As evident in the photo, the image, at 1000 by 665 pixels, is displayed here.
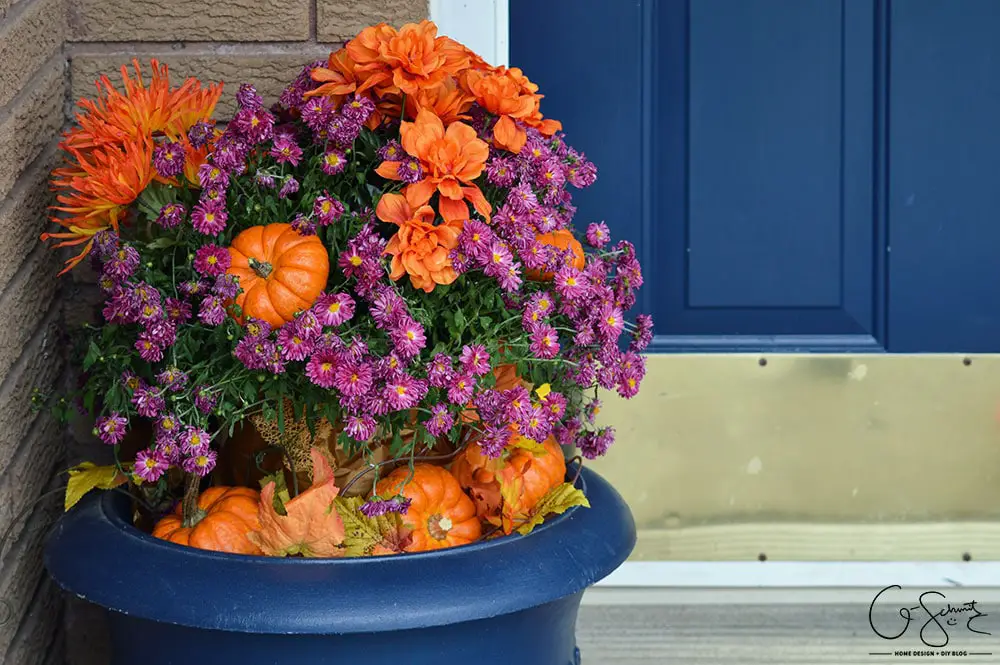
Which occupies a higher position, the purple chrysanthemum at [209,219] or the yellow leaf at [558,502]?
the purple chrysanthemum at [209,219]

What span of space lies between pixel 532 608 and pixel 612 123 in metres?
1.00

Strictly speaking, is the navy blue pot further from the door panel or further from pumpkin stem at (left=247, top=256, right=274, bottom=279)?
the door panel

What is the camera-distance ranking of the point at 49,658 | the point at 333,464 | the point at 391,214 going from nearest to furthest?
the point at 391,214
the point at 333,464
the point at 49,658

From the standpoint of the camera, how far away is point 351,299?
105cm

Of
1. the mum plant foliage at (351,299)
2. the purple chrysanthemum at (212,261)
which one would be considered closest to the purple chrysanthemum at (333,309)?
the mum plant foliage at (351,299)

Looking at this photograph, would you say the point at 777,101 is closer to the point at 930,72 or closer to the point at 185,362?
the point at 930,72

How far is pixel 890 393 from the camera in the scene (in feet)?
5.99

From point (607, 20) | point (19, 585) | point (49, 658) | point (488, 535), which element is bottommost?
point (49, 658)

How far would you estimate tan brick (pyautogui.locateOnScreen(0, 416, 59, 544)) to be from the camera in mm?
1294

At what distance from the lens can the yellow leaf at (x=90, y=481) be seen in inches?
48.4

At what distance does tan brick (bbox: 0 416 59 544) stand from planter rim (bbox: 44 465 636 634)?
0.21m

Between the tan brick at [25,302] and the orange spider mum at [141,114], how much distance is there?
0.20m

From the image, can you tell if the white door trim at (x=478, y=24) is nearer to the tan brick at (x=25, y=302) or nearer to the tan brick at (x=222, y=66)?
the tan brick at (x=222, y=66)

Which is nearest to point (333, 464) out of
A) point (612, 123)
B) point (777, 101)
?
point (612, 123)
